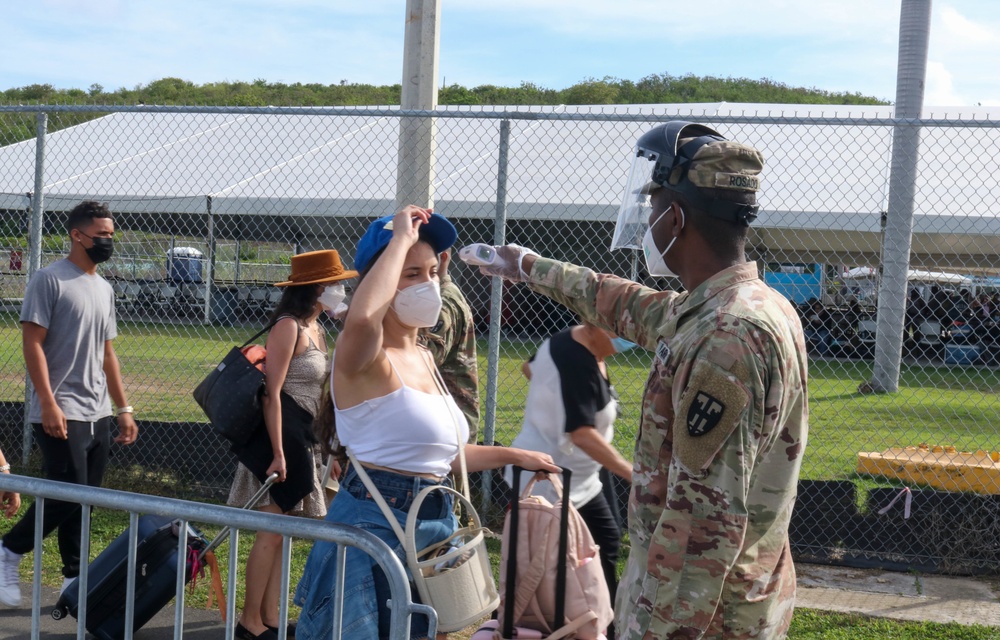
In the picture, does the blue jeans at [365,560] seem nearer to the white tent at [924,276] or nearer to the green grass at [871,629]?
the green grass at [871,629]

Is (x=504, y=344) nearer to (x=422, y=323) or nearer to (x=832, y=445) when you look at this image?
(x=832, y=445)

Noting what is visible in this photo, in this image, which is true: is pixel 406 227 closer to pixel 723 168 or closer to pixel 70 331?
pixel 723 168

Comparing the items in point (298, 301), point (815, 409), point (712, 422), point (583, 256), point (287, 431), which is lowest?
point (815, 409)

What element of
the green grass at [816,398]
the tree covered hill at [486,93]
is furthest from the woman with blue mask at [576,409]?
the tree covered hill at [486,93]

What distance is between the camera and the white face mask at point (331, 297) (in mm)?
4609

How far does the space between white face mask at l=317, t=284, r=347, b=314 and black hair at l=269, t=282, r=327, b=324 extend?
1.7 inches

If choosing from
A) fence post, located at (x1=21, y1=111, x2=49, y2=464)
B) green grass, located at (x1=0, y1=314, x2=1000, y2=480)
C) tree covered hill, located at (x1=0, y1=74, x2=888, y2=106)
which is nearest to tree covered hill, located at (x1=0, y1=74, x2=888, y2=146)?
tree covered hill, located at (x1=0, y1=74, x2=888, y2=106)

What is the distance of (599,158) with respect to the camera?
667 inches

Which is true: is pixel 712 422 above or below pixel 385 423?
above

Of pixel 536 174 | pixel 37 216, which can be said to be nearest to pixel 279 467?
pixel 37 216

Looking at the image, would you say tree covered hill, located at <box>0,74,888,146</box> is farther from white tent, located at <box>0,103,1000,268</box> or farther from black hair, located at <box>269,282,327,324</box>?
black hair, located at <box>269,282,327,324</box>

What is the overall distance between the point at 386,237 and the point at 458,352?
181 cm

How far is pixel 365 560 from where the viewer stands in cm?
262

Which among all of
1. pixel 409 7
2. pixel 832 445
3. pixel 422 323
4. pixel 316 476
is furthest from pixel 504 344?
pixel 422 323
